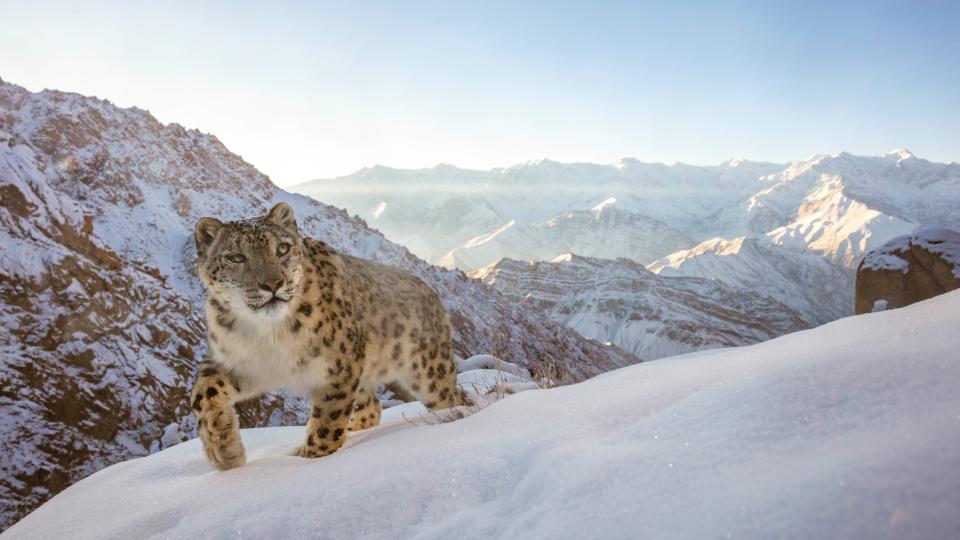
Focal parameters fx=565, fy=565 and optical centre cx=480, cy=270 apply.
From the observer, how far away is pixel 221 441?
16.5 ft

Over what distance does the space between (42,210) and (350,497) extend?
22.6m

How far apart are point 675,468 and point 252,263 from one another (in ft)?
13.5

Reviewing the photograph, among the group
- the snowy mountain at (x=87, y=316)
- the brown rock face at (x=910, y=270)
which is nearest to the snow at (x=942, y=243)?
the brown rock face at (x=910, y=270)

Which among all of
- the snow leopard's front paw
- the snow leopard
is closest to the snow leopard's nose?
the snow leopard

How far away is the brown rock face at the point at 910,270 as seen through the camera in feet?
62.2

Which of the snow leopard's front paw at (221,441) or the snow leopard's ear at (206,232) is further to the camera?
the snow leopard's ear at (206,232)

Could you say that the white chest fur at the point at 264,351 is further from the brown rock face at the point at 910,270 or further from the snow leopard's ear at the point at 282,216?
the brown rock face at the point at 910,270

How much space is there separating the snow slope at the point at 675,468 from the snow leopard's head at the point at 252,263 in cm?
147

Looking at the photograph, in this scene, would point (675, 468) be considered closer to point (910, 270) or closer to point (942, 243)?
point (910, 270)

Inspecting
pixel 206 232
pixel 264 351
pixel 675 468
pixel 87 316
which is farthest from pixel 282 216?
pixel 87 316

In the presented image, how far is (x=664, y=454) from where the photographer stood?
246 cm

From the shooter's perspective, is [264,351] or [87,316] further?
[87,316]

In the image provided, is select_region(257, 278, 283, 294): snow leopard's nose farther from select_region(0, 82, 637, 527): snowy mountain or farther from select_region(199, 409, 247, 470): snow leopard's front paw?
select_region(0, 82, 637, 527): snowy mountain

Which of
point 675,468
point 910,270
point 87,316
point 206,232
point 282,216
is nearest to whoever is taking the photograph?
point 675,468
